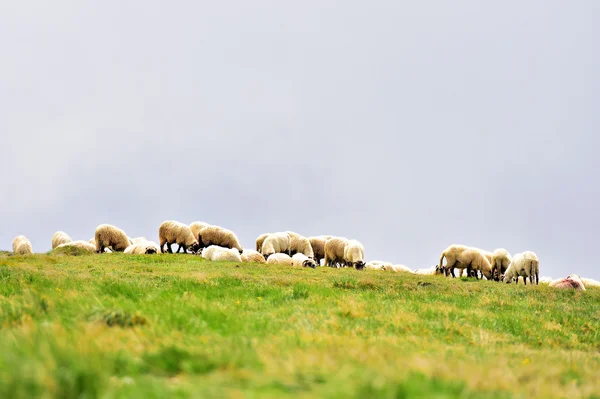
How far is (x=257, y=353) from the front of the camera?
181 inches

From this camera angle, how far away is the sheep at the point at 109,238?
4625 cm

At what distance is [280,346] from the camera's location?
5602mm

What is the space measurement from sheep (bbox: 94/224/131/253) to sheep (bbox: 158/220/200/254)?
3.86 metres

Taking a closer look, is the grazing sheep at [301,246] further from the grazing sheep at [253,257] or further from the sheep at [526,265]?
the sheep at [526,265]

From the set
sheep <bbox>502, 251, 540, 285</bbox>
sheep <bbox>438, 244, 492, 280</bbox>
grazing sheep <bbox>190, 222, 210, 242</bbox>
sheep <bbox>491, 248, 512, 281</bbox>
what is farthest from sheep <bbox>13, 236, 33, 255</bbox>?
sheep <bbox>502, 251, 540, 285</bbox>

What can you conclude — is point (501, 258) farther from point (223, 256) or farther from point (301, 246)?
point (223, 256)

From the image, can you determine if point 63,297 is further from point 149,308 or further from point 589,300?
point 589,300

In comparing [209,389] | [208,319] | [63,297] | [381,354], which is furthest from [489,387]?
[63,297]

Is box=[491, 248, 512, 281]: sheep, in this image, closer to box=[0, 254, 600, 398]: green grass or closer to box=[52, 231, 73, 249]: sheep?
box=[0, 254, 600, 398]: green grass

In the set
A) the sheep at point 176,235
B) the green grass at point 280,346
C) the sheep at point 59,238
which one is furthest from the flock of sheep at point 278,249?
the green grass at point 280,346

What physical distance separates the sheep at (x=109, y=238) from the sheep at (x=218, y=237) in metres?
7.71

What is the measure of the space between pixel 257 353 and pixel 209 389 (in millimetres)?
1368

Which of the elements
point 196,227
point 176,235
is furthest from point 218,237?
point 176,235

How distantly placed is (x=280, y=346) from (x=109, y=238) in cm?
4529
